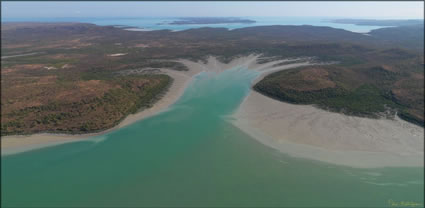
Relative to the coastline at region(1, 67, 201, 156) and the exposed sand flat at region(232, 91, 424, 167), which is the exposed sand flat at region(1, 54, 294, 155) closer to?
A: the coastline at region(1, 67, 201, 156)

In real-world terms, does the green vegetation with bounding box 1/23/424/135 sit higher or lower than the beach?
higher

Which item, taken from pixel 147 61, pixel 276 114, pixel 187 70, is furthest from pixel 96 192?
pixel 147 61

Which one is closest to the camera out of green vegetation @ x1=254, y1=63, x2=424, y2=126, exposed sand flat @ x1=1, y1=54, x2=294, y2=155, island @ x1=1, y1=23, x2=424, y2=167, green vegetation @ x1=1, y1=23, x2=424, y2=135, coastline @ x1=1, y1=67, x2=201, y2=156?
coastline @ x1=1, y1=67, x2=201, y2=156

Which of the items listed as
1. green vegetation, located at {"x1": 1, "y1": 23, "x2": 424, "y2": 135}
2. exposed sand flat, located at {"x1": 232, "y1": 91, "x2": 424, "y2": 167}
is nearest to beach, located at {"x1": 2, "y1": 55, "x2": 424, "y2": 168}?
exposed sand flat, located at {"x1": 232, "y1": 91, "x2": 424, "y2": 167}

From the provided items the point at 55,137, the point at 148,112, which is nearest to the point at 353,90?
the point at 148,112

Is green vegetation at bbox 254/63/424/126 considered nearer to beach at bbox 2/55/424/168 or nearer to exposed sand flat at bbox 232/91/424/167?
beach at bbox 2/55/424/168

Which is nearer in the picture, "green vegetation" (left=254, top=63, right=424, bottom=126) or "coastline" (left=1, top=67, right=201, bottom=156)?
"coastline" (left=1, top=67, right=201, bottom=156)

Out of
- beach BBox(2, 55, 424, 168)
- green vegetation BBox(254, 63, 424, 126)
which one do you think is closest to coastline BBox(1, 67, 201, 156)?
beach BBox(2, 55, 424, 168)

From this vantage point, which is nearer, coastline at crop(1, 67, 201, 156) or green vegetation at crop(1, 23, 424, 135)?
coastline at crop(1, 67, 201, 156)

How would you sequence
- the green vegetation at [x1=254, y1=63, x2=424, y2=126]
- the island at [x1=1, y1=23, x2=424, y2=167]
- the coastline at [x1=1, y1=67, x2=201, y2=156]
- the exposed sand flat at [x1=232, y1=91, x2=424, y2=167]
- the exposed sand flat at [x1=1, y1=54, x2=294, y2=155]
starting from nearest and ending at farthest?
the exposed sand flat at [x1=232, y1=91, x2=424, y2=167] → the coastline at [x1=1, y1=67, x2=201, y2=156] → the exposed sand flat at [x1=1, y1=54, x2=294, y2=155] → the island at [x1=1, y1=23, x2=424, y2=167] → the green vegetation at [x1=254, y1=63, x2=424, y2=126]

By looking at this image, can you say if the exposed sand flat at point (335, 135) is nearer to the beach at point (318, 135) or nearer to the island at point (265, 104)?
the beach at point (318, 135)
